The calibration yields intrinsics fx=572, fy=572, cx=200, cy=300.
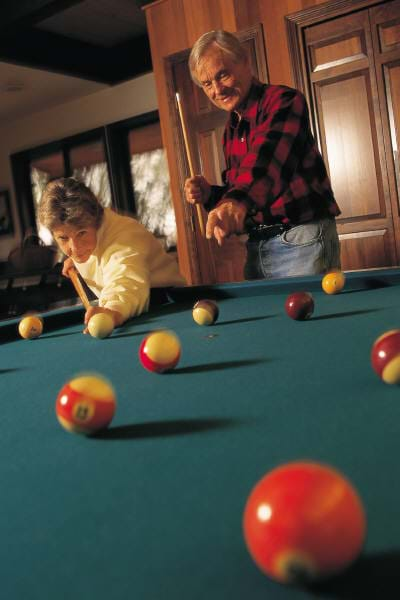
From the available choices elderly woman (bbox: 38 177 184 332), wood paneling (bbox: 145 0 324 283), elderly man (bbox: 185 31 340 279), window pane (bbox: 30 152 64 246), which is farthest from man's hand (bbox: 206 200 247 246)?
window pane (bbox: 30 152 64 246)

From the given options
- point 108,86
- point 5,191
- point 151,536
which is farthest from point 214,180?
point 5,191

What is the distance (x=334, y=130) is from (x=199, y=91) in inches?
41.8

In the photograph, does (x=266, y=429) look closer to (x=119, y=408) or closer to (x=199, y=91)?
(x=119, y=408)

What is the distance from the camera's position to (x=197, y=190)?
2.42 m

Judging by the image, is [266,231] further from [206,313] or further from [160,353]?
[160,353]

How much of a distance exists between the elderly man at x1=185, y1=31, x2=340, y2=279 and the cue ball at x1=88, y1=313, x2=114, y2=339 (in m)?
0.55

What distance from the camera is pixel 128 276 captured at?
2078 millimetres

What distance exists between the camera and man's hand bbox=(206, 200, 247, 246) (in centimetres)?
163

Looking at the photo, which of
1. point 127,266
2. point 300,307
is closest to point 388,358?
point 300,307

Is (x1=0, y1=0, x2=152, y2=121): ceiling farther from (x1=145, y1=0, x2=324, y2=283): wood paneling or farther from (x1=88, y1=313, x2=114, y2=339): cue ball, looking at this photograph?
(x1=88, y1=313, x2=114, y2=339): cue ball

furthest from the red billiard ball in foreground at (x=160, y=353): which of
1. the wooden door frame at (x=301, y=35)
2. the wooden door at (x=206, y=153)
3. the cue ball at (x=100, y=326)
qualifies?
the wooden door at (x=206, y=153)

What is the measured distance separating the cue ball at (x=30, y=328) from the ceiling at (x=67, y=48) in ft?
10.4

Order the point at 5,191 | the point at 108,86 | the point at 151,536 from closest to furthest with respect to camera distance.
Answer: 1. the point at 151,536
2. the point at 108,86
3. the point at 5,191

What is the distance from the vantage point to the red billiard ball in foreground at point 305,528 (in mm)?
408
